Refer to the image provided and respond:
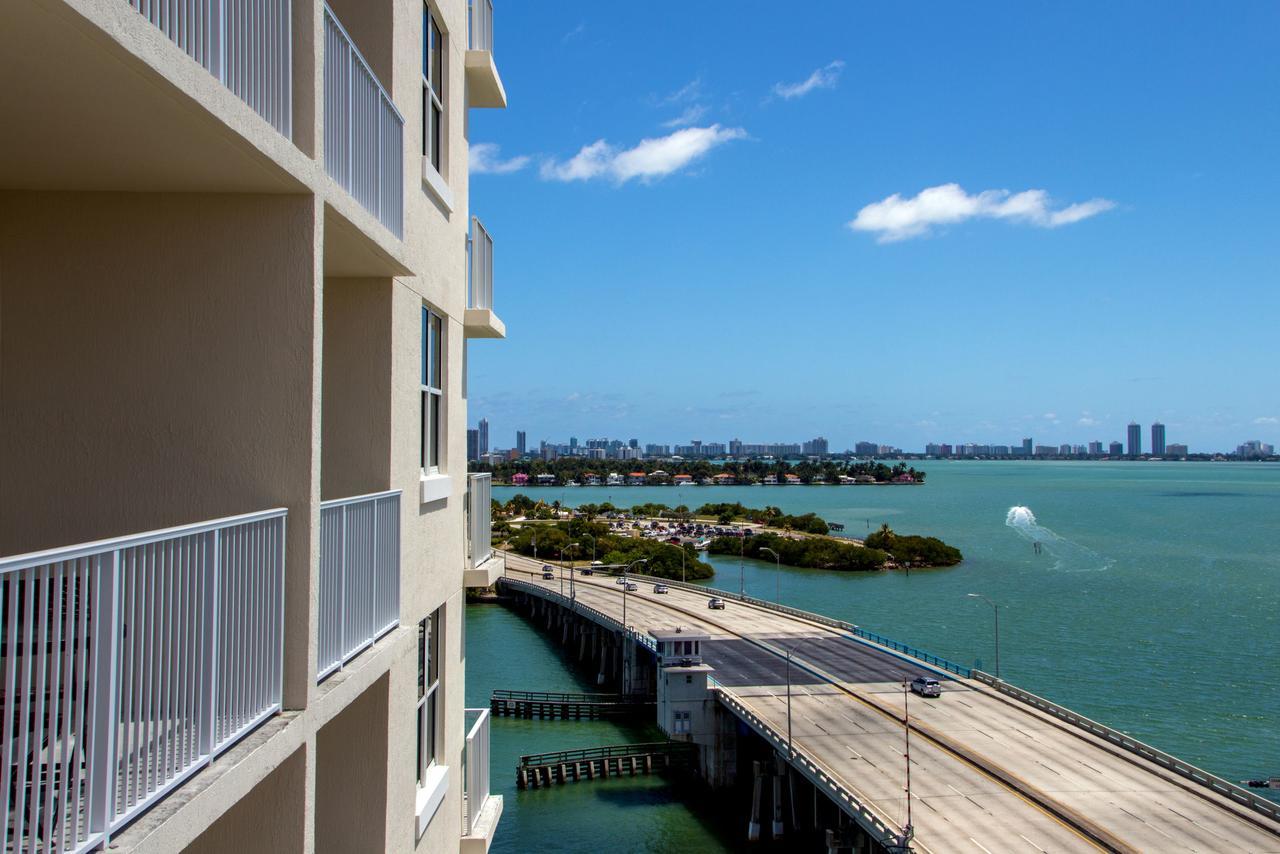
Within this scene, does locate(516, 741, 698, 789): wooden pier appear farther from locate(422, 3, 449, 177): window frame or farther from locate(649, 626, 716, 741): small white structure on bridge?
locate(422, 3, 449, 177): window frame

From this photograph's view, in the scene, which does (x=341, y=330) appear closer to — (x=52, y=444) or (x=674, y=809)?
(x=52, y=444)

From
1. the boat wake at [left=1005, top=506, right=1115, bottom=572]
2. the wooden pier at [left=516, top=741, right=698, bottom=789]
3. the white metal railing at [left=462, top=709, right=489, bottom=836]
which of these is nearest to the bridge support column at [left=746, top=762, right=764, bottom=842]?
the wooden pier at [left=516, top=741, right=698, bottom=789]

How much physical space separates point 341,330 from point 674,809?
39607 mm

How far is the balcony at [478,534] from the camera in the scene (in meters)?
10.8

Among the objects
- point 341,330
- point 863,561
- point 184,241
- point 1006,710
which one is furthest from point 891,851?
point 863,561

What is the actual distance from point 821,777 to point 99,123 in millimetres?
34901

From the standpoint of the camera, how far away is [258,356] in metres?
5.00

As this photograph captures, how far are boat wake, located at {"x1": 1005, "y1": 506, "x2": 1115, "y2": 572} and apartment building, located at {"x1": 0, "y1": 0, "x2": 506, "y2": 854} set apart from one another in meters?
103

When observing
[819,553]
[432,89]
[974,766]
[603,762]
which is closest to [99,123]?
[432,89]

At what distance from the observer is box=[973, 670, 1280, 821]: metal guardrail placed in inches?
1251

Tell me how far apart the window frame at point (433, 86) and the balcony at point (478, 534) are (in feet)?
11.6

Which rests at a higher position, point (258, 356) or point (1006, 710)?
point (258, 356)

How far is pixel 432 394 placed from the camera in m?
9.07

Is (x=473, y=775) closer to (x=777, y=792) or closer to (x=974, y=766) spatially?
(x=974, y=766)
